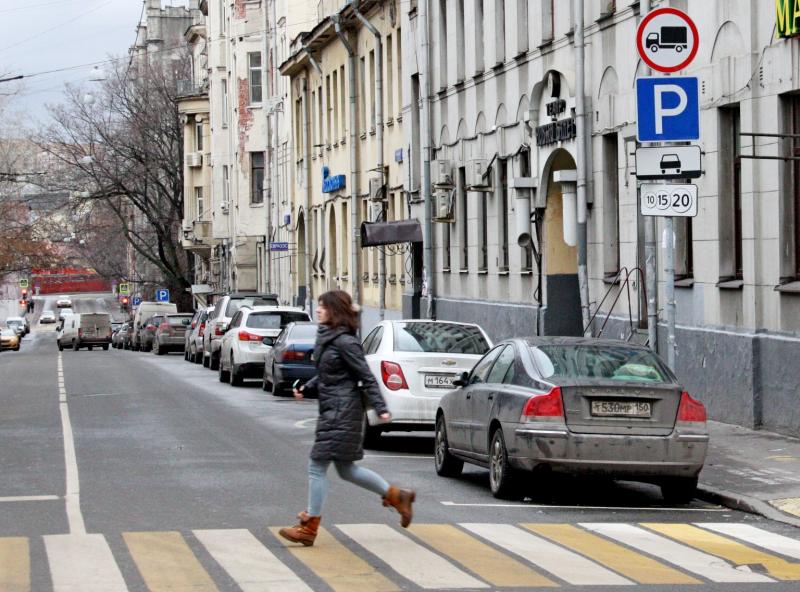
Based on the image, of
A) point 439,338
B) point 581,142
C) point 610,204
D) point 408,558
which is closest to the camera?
point 408,558

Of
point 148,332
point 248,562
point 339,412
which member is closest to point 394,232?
point 339,412

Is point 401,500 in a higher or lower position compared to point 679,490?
higher

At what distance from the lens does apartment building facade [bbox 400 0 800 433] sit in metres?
18.1

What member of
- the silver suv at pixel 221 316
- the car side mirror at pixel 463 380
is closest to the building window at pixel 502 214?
the silver suv at pixel 221 316

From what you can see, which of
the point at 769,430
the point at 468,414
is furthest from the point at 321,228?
the point at 468,414

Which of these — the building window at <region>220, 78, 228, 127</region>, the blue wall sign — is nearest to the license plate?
the blue wall sign

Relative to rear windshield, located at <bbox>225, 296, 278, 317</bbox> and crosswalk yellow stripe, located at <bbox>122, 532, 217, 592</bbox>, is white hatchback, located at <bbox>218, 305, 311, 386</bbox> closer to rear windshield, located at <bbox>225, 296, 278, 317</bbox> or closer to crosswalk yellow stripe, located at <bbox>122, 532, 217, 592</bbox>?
rear windshield, located at <bbox>225, 296, 278, 317</bbox>

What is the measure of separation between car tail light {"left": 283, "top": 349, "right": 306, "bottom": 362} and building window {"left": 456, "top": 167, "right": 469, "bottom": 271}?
6.19 metres

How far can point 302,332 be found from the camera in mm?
27969

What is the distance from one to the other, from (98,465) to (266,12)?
44106 mm

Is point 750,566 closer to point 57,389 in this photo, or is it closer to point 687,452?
point 687,452

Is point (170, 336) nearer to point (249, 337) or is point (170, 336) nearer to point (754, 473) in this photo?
point (249, 337)

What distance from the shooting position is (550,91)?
1043 inches

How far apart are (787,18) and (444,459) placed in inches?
243
